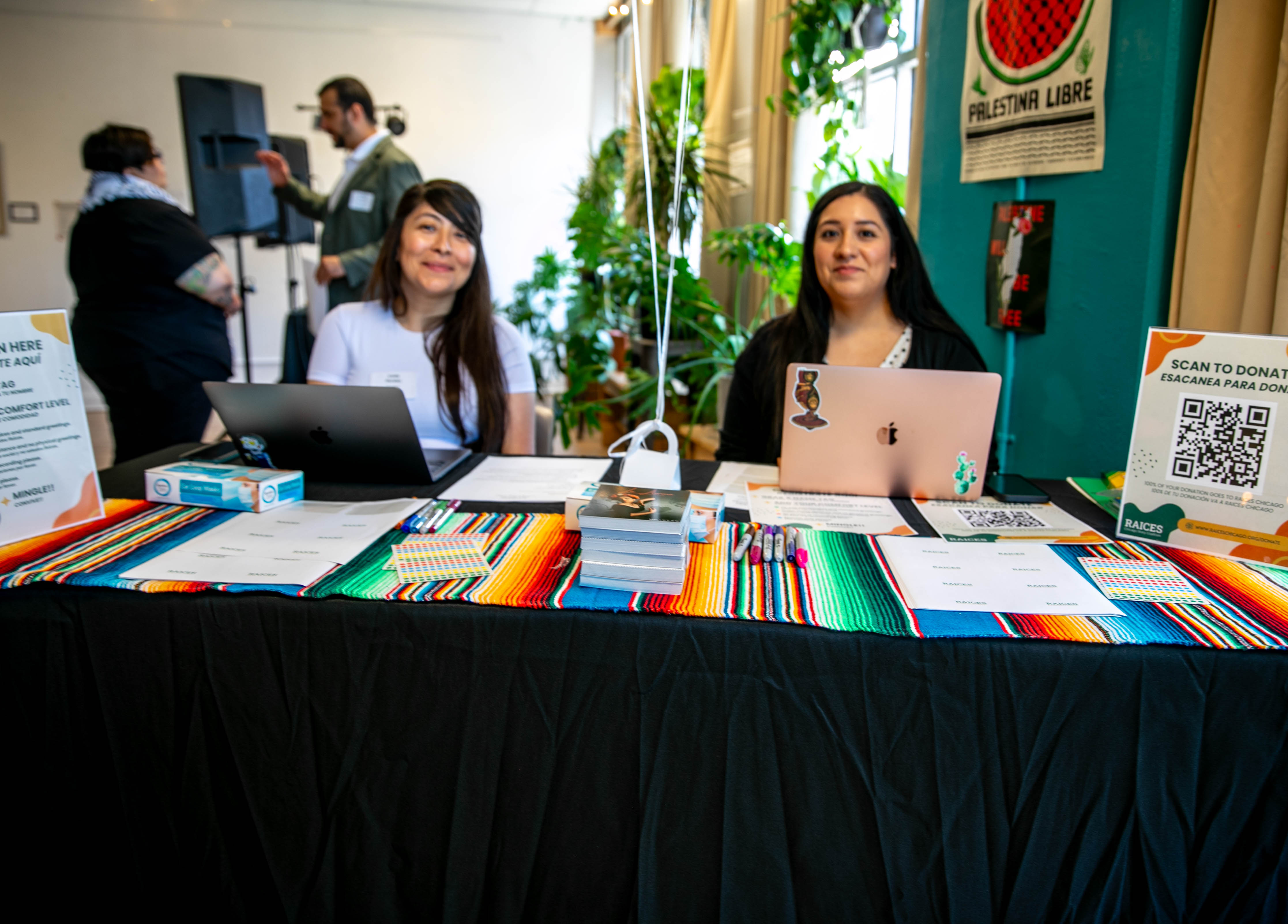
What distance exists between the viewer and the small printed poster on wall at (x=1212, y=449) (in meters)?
1.09

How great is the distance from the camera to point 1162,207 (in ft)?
6.08

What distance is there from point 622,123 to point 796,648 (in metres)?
6.54

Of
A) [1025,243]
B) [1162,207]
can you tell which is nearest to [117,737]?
[1162,207]

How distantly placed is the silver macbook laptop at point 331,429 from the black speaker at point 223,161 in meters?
4.09

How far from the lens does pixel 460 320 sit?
2057mm

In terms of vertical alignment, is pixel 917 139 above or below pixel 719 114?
below

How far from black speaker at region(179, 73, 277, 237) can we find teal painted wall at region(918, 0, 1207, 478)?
13.1 feet

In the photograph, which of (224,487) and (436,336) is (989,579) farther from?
(436,336)

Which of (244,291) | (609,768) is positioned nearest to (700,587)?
(609,768)

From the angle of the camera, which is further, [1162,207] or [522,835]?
[1162,207]

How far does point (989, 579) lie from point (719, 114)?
4005 millimetres

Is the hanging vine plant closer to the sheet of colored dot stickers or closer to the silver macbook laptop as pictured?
the sheet of colored dot stickers

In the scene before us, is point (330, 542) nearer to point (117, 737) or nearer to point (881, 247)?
point (117, 737)

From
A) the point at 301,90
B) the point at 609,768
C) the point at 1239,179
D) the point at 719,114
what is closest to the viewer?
the point at 609,768
